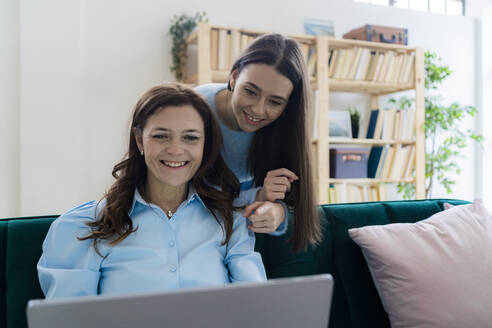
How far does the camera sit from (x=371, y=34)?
3732 mm

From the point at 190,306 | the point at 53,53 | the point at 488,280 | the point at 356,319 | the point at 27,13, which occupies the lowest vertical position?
the point at 356,319

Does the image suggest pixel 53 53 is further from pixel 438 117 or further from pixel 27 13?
pixel 438 117

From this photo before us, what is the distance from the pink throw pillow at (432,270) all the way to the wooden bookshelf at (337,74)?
1750 mm

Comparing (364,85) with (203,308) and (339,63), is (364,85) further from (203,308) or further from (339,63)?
(203,308)

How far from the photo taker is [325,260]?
1.51 m

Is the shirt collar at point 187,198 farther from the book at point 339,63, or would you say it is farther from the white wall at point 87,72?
the book at point 339,63

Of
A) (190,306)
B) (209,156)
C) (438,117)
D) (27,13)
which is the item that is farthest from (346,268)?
(438,117)

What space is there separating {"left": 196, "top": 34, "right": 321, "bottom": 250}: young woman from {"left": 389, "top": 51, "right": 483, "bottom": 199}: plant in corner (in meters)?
2.78

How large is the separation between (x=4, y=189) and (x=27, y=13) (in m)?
1.19

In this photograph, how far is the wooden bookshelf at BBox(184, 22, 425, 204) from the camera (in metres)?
3.19

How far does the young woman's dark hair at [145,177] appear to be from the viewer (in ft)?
3.90

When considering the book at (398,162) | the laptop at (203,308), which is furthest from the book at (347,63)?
the laptop at (203,308)

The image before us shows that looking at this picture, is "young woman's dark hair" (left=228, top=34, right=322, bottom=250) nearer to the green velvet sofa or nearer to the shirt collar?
the green velvet sofa

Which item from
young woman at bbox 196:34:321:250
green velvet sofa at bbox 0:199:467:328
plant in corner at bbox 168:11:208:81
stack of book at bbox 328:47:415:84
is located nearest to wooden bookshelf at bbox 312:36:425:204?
stack of book at bbox 328:47:415:84
